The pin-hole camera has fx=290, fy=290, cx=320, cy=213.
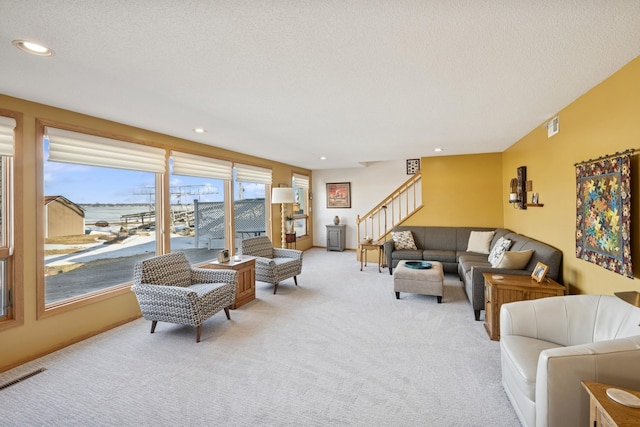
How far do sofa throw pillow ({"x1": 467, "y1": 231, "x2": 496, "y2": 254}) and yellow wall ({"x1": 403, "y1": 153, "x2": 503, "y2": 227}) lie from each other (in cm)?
62

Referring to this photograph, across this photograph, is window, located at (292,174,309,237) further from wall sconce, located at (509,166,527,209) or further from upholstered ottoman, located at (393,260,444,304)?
wall sconce, located at (509,166,527,209)

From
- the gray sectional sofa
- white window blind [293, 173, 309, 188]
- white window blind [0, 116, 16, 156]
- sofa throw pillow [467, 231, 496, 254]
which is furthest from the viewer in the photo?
white window blind [293, 173, 309, 188]

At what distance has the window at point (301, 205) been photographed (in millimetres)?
8094

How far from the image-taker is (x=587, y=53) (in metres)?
1.95

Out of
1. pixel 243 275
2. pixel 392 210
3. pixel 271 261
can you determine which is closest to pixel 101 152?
pixel 243 275

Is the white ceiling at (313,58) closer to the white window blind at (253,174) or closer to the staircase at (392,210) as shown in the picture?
the white window blind at (253,174)

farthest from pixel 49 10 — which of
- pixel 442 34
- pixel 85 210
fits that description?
pixel 85 210

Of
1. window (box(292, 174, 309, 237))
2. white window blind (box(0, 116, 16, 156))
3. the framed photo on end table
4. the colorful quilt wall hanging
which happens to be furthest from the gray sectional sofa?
white window blind (box(0, 116, 16, 156))

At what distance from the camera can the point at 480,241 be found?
5430 millimetres

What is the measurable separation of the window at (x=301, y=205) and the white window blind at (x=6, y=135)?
5.71 metres

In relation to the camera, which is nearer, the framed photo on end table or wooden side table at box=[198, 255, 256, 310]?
the framed photo on end table

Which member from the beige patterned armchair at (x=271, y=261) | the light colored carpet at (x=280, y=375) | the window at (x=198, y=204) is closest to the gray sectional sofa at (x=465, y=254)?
the light colored carpet at (x=280, y=375)

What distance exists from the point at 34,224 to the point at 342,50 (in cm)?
323

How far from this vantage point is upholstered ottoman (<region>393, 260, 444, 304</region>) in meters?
4.07
